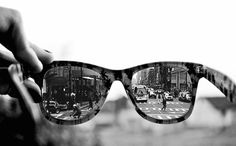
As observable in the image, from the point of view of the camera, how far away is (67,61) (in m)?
1.00

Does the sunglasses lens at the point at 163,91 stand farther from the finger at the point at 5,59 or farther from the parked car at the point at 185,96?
the finger at the point at 5,59

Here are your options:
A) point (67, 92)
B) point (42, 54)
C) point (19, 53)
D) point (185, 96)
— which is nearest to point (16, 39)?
point (19, 53)

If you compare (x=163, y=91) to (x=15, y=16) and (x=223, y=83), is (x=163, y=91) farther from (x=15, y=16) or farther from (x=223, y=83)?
(x=15, y=16)

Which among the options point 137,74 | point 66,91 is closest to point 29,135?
point 66,91

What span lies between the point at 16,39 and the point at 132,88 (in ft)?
1.56

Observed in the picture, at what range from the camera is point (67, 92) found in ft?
3.24

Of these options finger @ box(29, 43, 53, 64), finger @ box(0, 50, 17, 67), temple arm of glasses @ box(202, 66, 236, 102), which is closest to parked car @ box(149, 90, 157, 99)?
temple arm of glasses @ box(202, 66, 236, 102)

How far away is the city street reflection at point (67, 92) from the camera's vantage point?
982 mm

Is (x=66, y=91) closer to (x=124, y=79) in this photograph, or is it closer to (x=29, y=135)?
(x=124, y=79)

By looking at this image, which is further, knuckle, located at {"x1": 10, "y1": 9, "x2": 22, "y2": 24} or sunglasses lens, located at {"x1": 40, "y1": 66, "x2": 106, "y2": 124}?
sunglasses lens, located at {"x1": 40, "y1": 66, "x2": 106, "y2": 124}

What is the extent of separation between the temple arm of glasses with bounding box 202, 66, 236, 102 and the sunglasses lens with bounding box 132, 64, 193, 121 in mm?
74

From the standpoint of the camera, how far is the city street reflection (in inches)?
38.7

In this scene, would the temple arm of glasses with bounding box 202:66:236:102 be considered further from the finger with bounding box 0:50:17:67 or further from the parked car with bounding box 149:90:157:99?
the finger with bounding box 0:50:17:67

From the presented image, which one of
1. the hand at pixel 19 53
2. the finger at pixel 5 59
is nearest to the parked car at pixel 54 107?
the hand at pixel 19 53
